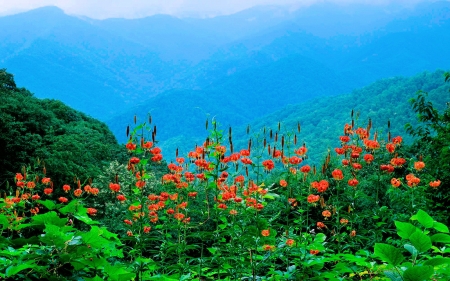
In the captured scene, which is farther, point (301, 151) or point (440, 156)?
point (440, 156)

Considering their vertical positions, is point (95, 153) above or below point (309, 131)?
below

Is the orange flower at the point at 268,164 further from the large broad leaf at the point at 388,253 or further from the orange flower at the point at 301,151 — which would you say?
the large broad leaf at the point at 388,253

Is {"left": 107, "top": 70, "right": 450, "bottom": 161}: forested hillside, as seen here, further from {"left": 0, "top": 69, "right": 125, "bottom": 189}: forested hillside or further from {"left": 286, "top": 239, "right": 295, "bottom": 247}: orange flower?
{"left": 286, "top": 239, "right": 295, "bottom": 247}: orange flower

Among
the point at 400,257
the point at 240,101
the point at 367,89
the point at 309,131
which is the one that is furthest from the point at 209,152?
the point at 240,101

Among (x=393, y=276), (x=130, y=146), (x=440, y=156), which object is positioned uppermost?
(x=440, y=156)

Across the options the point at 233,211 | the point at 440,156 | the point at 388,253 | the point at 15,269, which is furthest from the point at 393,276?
the point at 440,156

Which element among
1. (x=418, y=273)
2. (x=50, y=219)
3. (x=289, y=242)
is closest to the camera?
(x=418, y=273)

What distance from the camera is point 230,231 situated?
10.7 ft

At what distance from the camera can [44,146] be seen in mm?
13898

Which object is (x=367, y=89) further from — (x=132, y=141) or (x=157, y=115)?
(x=132, y=141)

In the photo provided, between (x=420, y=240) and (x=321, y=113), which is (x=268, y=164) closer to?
(x=420, y=240)

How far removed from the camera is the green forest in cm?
176

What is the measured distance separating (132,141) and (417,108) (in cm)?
529

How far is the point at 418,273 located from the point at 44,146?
14035 mm
